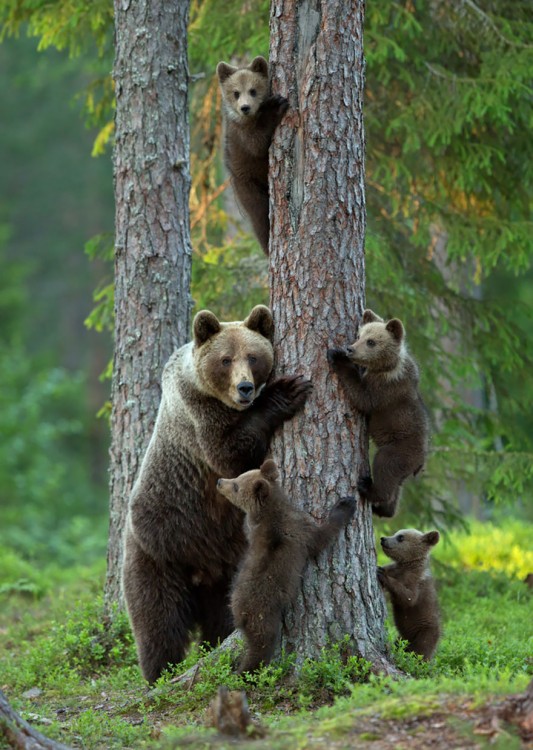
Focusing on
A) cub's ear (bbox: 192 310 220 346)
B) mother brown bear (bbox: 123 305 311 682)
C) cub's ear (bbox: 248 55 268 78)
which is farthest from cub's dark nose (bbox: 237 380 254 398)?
cub's ear (bbox: 248 55 268 78)

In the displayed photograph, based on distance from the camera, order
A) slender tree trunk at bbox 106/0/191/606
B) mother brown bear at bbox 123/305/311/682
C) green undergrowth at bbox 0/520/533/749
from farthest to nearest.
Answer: slender tree trunk at bbox 106/0/191/606 → mother brown bear at bbox 123/305/311/682 → green undergrowth at bbox 0/520/533/749

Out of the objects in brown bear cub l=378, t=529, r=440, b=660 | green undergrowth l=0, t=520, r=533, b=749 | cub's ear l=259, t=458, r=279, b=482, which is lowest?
green undergrowth l=0, t=520, r=533, b=749

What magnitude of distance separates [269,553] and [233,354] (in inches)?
53.1

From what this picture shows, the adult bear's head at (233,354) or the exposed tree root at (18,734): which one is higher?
the adult bear's head at (233,354)

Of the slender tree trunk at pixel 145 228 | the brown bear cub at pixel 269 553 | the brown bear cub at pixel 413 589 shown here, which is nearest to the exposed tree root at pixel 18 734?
the brown bear cub at pixel 269 553

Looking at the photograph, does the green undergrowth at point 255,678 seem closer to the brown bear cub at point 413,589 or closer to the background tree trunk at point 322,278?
the brown bear cub at point 413,589

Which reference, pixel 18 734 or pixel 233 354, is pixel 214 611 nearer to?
pixel 233 354

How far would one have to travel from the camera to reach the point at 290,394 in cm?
621

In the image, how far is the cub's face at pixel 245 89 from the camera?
22.7 ft

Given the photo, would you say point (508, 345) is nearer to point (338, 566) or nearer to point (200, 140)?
point (200, 140)

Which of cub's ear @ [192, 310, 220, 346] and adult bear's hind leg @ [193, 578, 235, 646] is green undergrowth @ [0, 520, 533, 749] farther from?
cub's ear @ [192, 310, 220, 346]

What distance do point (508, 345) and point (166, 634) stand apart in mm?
5291

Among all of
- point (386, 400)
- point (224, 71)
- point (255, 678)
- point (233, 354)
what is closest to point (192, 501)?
point (233, 354)

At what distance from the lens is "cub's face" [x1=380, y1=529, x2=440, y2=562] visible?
700 centimetres
